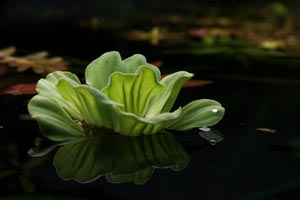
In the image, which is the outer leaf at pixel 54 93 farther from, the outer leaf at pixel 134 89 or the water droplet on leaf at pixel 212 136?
the water droplet on leaf at pixel 212 136

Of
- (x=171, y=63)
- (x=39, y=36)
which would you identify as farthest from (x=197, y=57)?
(x=39, y=36)

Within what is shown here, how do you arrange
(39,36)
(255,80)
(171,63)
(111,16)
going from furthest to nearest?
(111,16) < (39,36) < (171,63) < (255,80)

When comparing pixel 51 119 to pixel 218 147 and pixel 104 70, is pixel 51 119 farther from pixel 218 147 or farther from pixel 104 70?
pixel 218 147

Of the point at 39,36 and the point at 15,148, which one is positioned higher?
the point at 15,148

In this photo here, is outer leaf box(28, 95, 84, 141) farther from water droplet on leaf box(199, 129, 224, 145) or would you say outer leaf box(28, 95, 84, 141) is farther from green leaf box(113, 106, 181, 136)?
→ water droplet on leaf box(199, 129, 224, 145)

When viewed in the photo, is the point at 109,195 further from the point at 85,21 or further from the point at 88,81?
the point at 85,21

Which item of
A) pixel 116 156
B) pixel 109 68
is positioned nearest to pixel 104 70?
pixel 109 68
